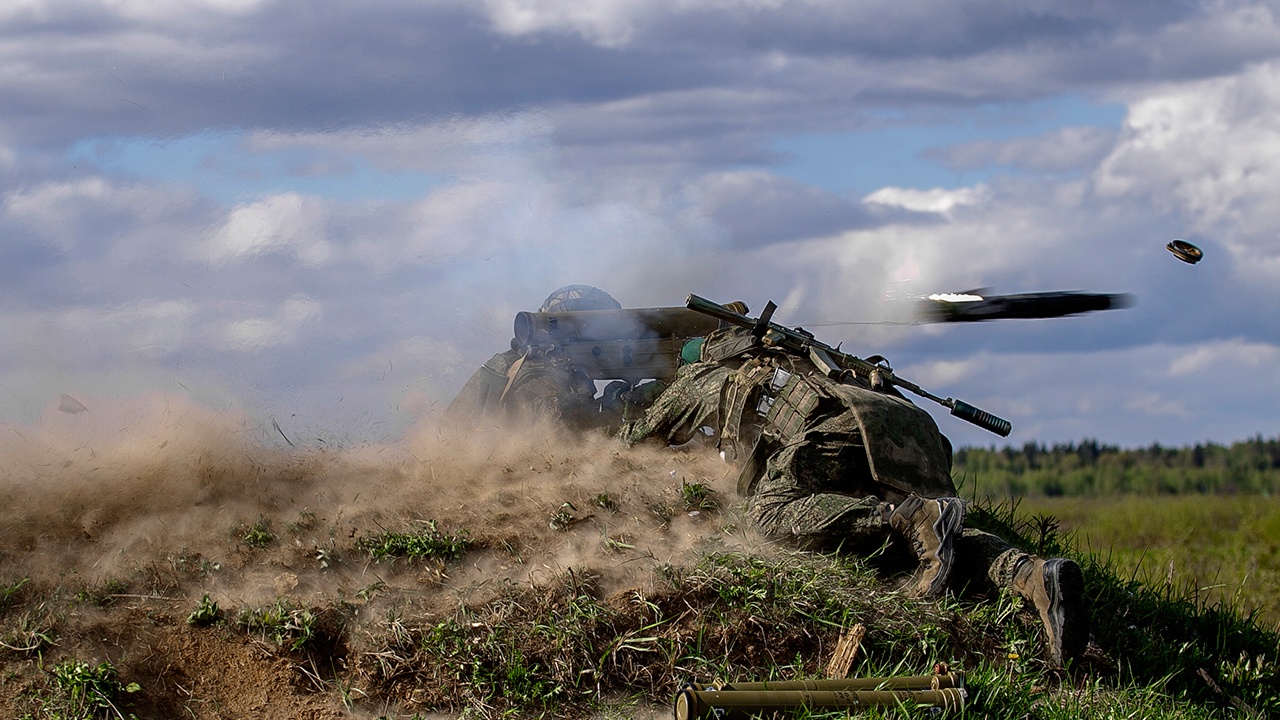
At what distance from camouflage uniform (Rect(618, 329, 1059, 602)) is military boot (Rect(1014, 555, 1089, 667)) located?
0.28 metres

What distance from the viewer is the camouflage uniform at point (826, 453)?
7695 mm

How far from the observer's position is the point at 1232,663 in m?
8.51

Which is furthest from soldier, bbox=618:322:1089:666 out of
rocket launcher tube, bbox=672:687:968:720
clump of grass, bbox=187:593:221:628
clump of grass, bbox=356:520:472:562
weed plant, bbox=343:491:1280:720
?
clump of grass, bbox=187:593:221:628

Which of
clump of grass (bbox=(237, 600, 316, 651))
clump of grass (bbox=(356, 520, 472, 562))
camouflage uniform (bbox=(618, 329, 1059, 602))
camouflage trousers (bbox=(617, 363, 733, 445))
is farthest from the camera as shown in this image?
camouflage trousers (bbox=(617, 363, 733, 445))

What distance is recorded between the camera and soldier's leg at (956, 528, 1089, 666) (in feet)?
23.4

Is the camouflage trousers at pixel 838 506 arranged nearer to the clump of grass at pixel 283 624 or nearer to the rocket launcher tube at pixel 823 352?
the rocket launcher tube at pixel 823 352

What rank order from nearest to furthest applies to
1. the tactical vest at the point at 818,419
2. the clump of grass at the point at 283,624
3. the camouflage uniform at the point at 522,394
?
the clump of grass at the point at 283,624 → the tactical vest at the point at 818,419 → the camouflage uniform at the point at 522,394

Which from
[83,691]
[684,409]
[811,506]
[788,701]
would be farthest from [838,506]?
[83,691]

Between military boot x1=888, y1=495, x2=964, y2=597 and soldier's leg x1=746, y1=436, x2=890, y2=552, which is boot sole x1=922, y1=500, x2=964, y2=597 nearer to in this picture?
military boot x1=888, y1=495, x2=964, y2=597

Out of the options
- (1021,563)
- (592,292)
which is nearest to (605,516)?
(1021,563)

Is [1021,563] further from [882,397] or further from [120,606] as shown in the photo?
[120,606]

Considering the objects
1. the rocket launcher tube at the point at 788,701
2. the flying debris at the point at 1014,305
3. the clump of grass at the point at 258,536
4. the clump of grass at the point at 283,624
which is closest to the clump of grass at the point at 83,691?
the clump of grass at the point at 283,624

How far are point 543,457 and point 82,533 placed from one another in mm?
3011

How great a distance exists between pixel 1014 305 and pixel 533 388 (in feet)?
12.2
